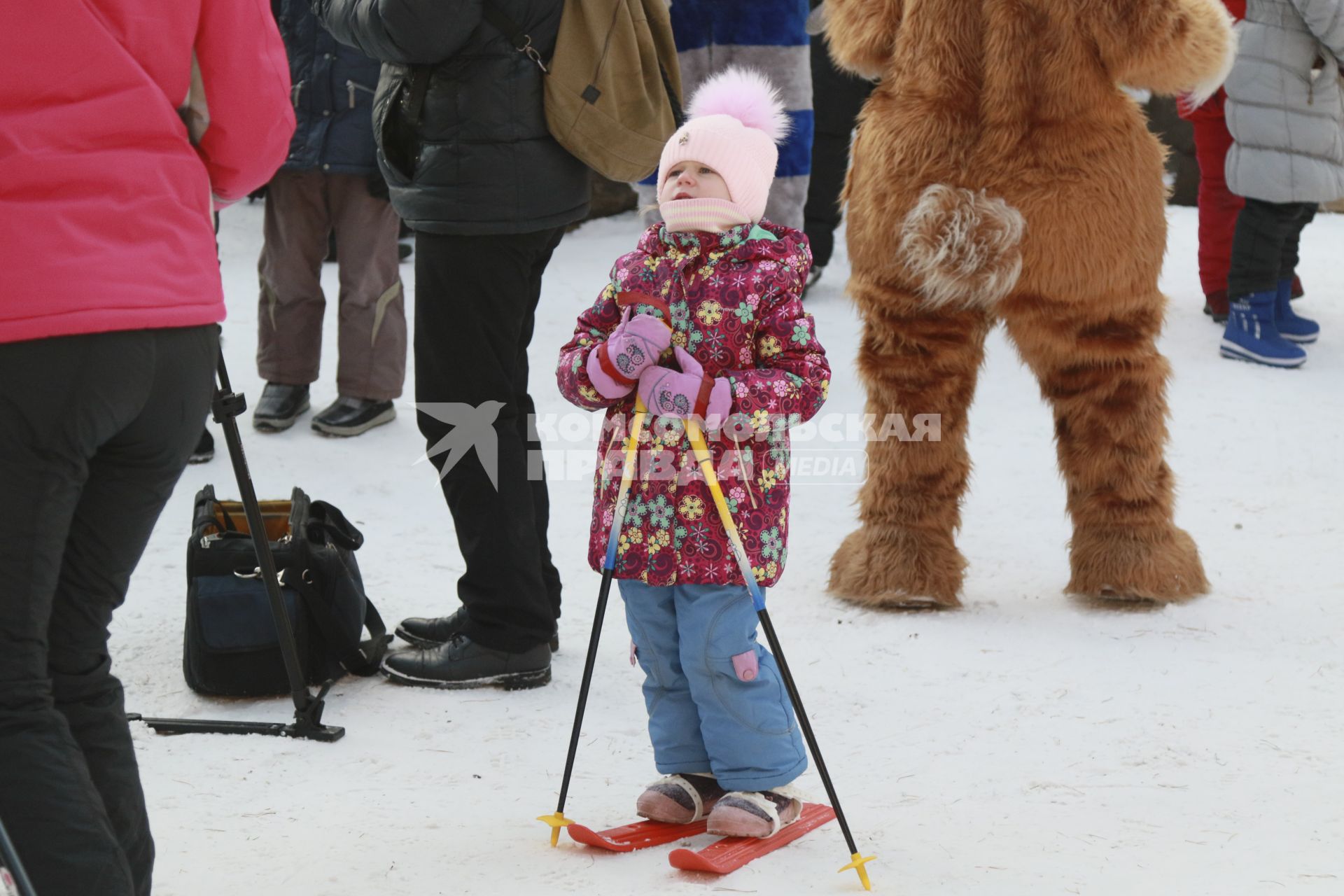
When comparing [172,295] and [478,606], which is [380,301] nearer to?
[478,606]

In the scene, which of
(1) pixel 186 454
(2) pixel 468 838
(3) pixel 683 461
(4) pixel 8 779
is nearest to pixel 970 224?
(3) pixel 683 461

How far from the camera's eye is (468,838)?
2598 mm

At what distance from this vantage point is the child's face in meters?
2.52

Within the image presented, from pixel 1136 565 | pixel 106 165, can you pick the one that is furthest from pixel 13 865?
pixel 1136 565

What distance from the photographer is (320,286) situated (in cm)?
496

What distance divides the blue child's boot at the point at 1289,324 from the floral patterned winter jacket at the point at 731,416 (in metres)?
4.11

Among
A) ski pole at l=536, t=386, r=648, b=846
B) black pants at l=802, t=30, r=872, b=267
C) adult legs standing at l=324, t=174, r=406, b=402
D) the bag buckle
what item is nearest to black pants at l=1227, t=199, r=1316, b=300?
black pants at l=802, t=30, r=872, b=267

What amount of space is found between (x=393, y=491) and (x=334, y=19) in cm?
186

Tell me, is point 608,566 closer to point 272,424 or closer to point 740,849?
point 740,849

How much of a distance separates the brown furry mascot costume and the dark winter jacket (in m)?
1.72

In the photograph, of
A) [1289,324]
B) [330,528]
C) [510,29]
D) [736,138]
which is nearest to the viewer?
[736,138]

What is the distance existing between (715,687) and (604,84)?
50.9 inches

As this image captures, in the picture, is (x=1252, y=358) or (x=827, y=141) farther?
(x=827, y=141)

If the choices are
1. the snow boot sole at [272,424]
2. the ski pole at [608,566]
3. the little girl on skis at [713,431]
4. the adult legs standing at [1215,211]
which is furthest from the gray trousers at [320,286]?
the adult legs standing at [1215,211]
